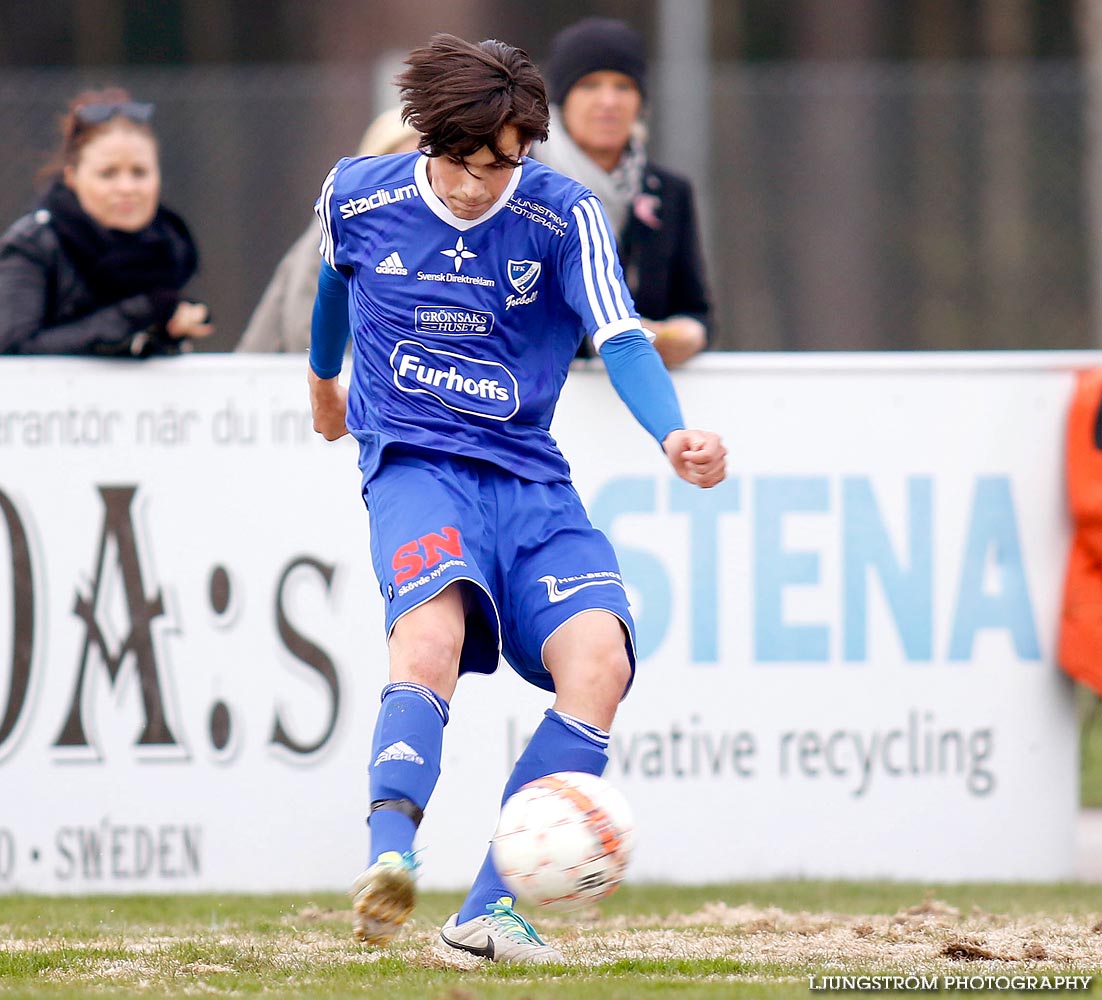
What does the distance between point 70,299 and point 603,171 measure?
2093mm

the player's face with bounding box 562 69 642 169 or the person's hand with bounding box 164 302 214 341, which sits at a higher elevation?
the player's face with bounding box 562 69 642 169

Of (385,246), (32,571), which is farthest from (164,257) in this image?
(385,246)

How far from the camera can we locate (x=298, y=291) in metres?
7.32

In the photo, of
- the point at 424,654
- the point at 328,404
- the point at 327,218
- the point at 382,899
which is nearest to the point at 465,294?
the point at 327,218

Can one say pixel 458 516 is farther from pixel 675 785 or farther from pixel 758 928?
pixel 675 785

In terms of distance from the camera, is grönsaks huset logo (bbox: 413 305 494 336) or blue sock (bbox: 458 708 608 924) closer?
blue sock (bbox: 458 708 608 924)

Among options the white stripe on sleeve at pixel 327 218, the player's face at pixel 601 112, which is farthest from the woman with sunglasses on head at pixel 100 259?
the white stripe on sleeve at pixel 327 218

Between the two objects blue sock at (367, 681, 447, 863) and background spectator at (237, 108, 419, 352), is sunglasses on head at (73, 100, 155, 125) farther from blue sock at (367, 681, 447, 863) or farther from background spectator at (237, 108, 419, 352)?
blue sock at (367, 681, 447, 863)

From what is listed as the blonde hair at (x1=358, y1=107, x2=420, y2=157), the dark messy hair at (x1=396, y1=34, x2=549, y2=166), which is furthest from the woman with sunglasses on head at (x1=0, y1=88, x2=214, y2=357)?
the dark messy hair at (x1=396, y1=34, x2=549, y2=166)

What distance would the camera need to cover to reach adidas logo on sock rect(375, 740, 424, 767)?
14.6 ft

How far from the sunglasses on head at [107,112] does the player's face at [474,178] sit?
280cm

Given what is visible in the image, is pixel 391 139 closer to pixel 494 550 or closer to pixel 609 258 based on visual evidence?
pixel 609 258

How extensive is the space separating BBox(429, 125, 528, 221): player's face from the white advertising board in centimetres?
241

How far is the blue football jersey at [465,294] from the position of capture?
15.8ft
